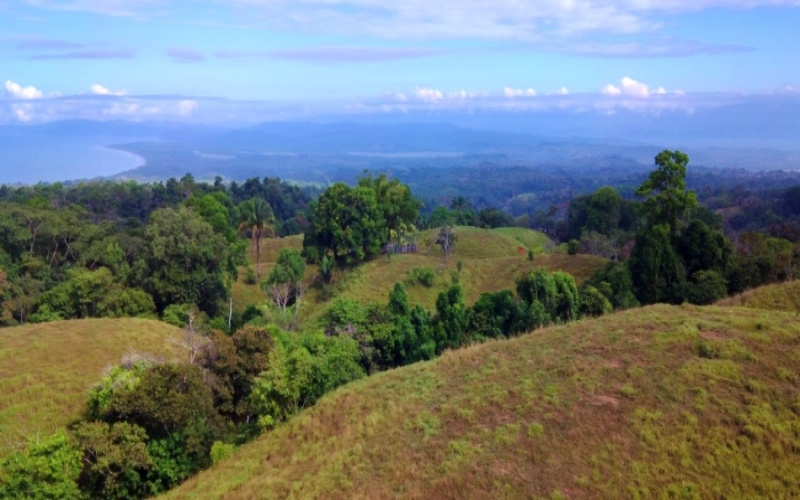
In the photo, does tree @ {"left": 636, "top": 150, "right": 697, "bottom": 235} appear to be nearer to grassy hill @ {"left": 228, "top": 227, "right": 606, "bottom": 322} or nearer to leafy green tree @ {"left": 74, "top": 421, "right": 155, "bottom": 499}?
grassy hill @ {"left": 228, "top": 227, "right": 606, "bottom": 322}

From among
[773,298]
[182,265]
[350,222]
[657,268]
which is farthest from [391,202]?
[773,298]

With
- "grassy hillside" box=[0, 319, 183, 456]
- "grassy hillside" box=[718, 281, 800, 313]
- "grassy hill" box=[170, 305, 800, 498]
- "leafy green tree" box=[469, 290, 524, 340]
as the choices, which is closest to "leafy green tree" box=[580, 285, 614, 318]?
"leafy green tree" box=[469, 290, 524, 340]

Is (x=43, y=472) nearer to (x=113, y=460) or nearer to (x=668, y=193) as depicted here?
(x=113, y=460)

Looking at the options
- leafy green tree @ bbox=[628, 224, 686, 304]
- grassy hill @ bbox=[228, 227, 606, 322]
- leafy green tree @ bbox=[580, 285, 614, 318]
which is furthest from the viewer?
grassy hill @ bbox=[228, 227, 606, 322]

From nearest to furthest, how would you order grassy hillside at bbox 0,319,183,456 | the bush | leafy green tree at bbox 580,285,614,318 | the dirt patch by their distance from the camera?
the dirt patch
grassy hillside at bbox 0,319,183,456
leafy green tree at bbox 580,285,614,318
the bush

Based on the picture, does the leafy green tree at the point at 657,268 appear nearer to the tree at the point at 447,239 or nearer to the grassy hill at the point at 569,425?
the grassy hill at the point at 569,425

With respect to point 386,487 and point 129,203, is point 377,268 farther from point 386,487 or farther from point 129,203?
point 129,203
